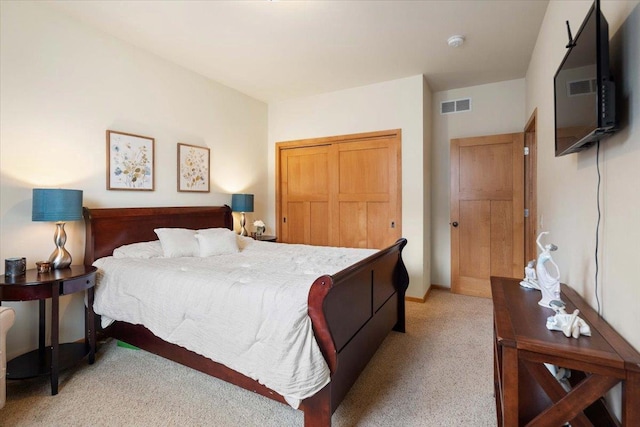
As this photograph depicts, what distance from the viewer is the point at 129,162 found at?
3.03 m

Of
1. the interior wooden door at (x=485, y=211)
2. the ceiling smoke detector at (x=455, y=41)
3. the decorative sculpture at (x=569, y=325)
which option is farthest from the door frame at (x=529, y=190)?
the decorative sculpture at (x=569, y=325)

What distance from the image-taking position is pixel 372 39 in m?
2.97

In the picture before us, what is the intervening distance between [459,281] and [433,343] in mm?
1701

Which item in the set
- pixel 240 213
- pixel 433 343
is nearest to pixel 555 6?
pixel 433 343

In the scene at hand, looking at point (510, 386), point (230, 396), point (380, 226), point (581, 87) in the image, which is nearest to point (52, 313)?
point (230, 396)

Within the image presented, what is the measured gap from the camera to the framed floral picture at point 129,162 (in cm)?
289

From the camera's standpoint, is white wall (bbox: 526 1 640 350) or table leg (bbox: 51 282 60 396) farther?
table leg (bbox: 51 282 60 396)

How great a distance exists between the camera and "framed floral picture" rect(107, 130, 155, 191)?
9.50 ft

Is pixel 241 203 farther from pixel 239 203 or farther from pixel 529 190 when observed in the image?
pixel 529 190

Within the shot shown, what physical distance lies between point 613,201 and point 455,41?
7.70 feet

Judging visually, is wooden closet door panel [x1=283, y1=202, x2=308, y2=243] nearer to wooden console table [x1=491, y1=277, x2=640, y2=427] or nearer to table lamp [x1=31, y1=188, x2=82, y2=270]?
table lamp [x1=31, y1=188, x2=82, y2=270]

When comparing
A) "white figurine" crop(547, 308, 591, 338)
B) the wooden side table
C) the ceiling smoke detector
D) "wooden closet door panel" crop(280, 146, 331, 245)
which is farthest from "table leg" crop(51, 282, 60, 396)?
the ceiling smoke detector

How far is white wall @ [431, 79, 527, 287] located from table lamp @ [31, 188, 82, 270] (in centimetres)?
408

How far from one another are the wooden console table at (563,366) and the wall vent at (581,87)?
952mm
